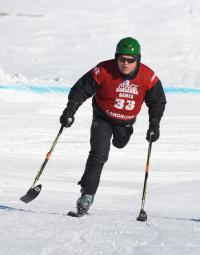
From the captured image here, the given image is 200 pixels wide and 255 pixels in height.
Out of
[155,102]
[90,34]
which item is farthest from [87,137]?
[90,34]

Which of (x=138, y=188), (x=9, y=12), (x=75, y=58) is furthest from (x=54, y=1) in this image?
(x=138, y=188)

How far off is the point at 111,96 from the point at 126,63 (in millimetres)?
294

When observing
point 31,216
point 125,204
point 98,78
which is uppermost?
point 98,78

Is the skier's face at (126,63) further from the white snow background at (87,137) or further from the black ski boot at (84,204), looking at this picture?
the white snow background at (87,137)

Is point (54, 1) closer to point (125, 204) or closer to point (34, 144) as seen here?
point (34, 144)

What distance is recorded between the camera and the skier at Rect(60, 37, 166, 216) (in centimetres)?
584

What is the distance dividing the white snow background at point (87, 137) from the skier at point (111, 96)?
15.9 inches

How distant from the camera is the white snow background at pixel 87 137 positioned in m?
4.83

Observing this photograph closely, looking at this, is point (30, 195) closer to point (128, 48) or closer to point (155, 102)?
point (155, 102)

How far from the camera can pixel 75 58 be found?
2166 cm

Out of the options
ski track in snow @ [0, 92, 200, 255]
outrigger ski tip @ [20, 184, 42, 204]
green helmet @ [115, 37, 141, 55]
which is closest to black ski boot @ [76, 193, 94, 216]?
ski track in snow @ [0, 92, 200, 255]

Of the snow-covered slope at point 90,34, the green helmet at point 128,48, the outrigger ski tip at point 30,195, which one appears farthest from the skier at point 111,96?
the snow-covered slope at point 90,34

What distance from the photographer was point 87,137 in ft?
46.5

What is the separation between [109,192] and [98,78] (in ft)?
10.6
